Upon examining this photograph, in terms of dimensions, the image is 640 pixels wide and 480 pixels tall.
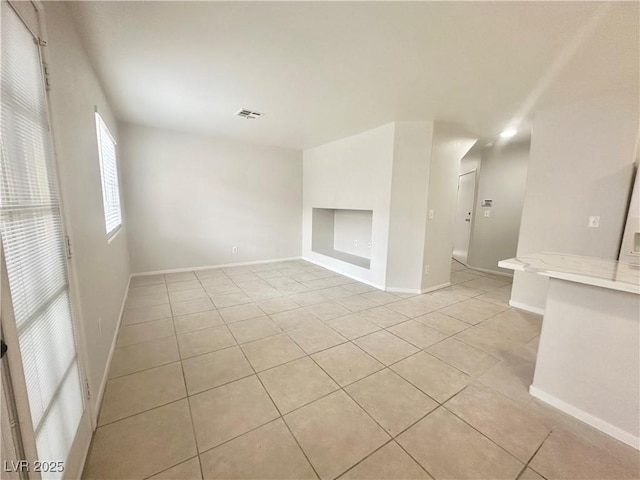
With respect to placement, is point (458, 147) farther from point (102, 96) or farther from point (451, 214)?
point (102, 96)

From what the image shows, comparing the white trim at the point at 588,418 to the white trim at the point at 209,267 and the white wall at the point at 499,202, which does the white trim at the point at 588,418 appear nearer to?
the white wall at the point at 499,202

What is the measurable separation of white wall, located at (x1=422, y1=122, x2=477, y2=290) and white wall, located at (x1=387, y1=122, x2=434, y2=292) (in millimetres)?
101

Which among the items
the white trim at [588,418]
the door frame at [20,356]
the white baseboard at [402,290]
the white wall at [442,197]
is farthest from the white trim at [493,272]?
the door frame at [20,356]

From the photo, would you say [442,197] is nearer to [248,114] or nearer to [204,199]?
[248,114]

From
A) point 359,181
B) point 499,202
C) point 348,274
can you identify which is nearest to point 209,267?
point 348,274

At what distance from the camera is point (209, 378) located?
1855 mm

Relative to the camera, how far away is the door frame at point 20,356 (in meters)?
0.75

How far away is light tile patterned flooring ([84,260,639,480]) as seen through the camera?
1264 mm

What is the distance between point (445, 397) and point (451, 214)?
293cm

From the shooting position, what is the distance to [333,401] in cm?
166

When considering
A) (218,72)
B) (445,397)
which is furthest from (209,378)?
(218,72)

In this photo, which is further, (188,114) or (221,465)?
(188,114)

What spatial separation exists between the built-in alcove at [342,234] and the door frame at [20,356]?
12.7 ft

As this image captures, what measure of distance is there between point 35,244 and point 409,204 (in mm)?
3630
